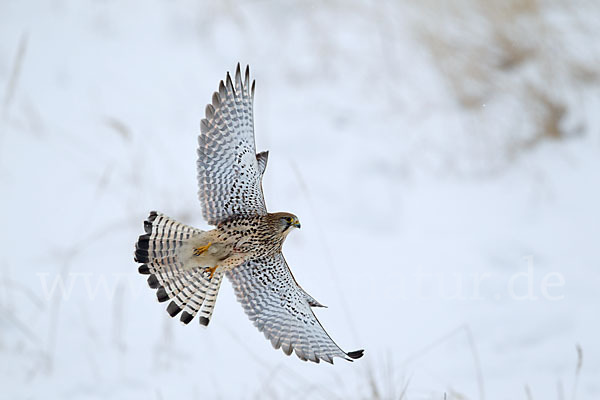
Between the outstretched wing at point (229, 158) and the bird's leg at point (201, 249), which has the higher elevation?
the outstretched wing at point (229, 158)

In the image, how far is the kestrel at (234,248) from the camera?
1556 mm

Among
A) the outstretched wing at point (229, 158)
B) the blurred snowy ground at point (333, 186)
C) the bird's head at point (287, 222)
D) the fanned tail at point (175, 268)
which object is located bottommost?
the fanned tail at point (175, 268)

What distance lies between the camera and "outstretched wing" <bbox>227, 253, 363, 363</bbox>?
174cm

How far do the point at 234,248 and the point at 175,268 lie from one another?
203 millimetres

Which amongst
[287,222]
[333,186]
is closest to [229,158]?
[287,222]

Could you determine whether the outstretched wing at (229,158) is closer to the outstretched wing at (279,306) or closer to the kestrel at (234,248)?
the kestrel at (234,248)

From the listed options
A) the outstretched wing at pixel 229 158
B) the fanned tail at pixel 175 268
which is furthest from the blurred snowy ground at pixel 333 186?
the fanned tail at pixel 175 268

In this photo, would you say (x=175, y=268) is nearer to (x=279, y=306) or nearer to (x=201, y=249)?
(x=201, y=249)

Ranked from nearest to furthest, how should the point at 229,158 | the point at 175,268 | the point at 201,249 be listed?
the point at 201,249 → the point at 175,268 → the point at 229,158

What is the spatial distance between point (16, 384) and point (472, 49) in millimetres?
4520

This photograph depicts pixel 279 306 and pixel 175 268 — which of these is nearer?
pixel 175 268

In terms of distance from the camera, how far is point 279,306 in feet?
6.19

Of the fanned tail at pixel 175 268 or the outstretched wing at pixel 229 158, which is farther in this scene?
the outstretched wing at pixel 229 158

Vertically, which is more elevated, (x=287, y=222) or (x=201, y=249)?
(x=287, y=222)
